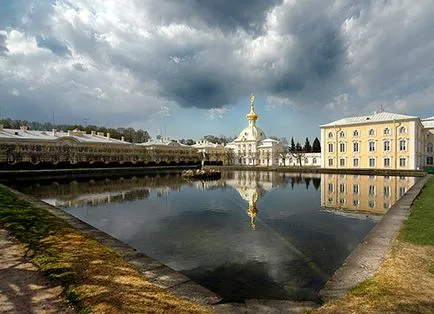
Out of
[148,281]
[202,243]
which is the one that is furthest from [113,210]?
[148,281]

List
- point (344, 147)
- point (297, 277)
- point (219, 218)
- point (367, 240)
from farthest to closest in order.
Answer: point (344, 147)
point (219, 218)
point (367, 240)
point (297, 277)

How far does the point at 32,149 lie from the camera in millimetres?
50625

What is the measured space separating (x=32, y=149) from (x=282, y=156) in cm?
4806

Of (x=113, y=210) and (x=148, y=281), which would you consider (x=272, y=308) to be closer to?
(x=148, y=281)

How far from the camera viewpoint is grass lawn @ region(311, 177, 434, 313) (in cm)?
387

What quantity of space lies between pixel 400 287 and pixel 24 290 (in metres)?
5.54

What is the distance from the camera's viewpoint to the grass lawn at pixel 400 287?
3865 millimetres

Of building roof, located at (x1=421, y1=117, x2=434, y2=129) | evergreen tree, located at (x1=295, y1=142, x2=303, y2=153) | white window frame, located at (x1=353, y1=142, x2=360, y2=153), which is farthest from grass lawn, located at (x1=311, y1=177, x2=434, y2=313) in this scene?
evergreen tree, located at (x1=295, y1=142, x2=303, y2=153)

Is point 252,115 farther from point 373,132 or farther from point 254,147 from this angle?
point 373,132

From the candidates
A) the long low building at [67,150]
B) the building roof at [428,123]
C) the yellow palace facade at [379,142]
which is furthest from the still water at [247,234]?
the building roof at [428,123]

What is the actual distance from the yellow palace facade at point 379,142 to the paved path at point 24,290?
4733 centimetres

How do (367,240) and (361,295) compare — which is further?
(367,240)

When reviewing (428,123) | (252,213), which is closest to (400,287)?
(252,213)

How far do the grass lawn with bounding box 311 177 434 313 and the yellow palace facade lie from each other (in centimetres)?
4188
